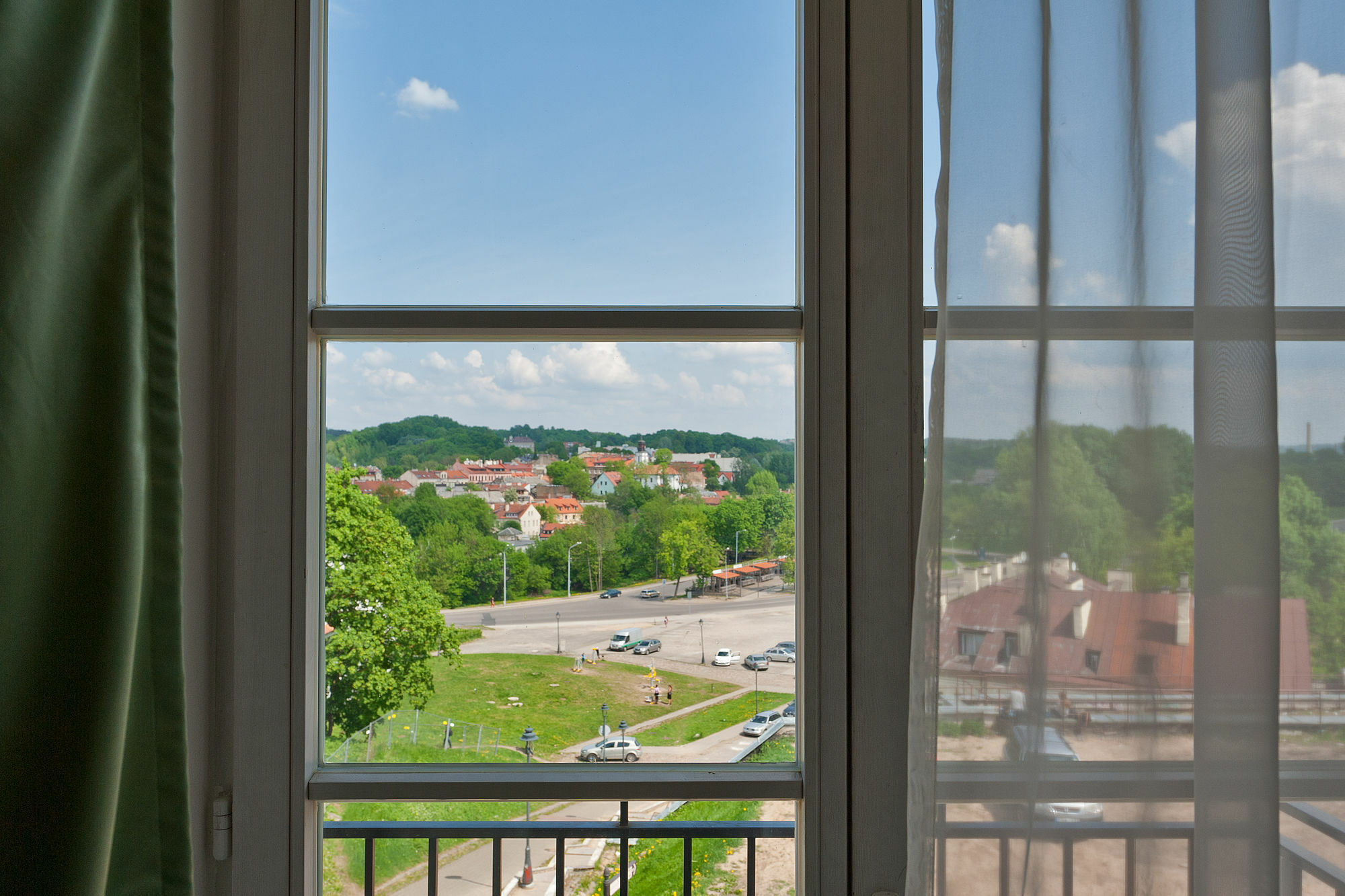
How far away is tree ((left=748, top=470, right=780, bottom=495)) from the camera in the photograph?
0.95m

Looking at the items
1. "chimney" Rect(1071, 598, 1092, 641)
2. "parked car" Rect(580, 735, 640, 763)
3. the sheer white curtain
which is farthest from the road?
"chimney" Rect(1071, 598, 1092, 641)

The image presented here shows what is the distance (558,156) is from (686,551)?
563 mm

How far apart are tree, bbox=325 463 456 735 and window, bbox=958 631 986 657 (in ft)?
2.11

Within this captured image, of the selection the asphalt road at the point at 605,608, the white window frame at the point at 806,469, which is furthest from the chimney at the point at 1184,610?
the asphalt road at the point at 605,608

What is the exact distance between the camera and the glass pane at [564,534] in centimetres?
94

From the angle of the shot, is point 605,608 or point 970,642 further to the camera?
point 605,608

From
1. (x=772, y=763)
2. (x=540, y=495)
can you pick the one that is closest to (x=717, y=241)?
(x=540, y=495)

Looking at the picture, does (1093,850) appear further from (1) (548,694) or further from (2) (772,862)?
(1) (548,694)

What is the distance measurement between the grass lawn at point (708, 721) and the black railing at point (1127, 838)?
0.84 ft

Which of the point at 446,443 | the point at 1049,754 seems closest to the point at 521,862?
the point at 446,443

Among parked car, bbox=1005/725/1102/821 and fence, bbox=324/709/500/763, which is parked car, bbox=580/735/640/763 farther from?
parked car, bbox=1005/725/1102/821

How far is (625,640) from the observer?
952 mm

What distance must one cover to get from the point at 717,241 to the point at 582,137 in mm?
232

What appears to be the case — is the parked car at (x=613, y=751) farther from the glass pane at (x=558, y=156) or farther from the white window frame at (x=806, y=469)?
the glass pane at (x=558, y=156)
